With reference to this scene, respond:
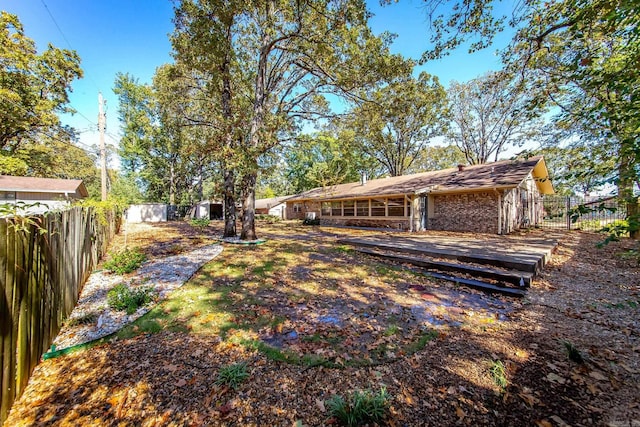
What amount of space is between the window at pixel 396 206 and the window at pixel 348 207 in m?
3.22

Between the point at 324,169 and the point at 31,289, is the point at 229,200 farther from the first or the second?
the point at 324,169

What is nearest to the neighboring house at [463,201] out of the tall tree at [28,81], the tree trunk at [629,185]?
the tree trunk at [629,185]

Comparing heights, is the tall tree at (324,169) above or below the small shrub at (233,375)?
above

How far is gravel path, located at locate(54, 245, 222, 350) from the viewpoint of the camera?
11.4ft

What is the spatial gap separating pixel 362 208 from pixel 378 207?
4.68ft

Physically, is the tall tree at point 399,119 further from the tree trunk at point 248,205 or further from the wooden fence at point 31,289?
the wooden fence at point 31,289

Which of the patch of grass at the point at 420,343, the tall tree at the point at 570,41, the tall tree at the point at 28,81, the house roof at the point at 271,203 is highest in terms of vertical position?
the tall tree at the point at 28,81

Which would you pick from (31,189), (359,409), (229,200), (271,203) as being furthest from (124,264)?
(271,203)

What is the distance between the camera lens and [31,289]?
2.58 metres

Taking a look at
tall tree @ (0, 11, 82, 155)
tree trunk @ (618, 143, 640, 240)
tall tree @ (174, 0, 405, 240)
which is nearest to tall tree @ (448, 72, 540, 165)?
tall tree @ (174, 0, 405, 240)

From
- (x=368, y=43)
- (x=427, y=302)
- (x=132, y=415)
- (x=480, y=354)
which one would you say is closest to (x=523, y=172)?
(x=368, y=43)

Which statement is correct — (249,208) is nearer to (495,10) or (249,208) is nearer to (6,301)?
(6,301)

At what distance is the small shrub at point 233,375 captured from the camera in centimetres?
250

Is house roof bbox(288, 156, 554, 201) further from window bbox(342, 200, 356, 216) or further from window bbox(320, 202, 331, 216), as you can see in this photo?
window bbox(320, 202, 331, 216)
